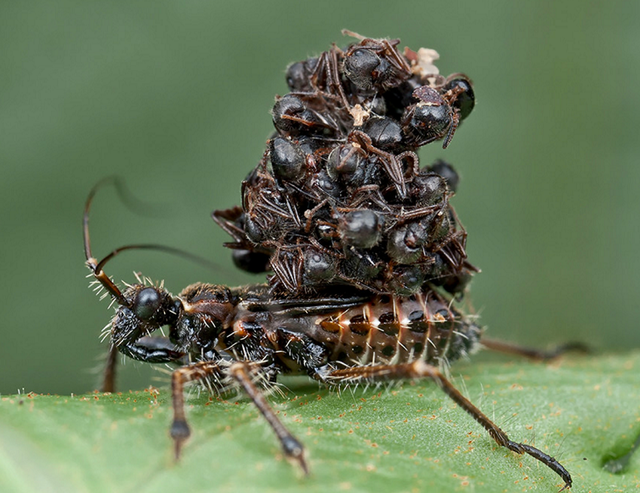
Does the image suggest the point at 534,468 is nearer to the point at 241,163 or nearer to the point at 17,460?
the point at 17,460

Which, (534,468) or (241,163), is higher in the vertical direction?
(241,163)

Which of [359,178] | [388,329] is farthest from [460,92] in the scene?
[388,329]

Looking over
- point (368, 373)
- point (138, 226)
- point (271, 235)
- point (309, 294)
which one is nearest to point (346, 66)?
point (271, 235)

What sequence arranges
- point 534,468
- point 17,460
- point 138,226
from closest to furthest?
point 17,460 < point 534,468 < point 138,226

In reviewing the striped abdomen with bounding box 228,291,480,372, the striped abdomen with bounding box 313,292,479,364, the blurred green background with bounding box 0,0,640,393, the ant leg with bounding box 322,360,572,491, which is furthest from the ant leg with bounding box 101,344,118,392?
the ant leg with bounding box 322,360,572,491

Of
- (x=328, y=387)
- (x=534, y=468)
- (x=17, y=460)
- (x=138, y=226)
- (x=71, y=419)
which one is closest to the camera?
(x=17, y=460)

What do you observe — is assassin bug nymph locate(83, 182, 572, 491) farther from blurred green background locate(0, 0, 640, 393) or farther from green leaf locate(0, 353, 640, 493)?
blurred green background locate(0, 0, 640, 393)

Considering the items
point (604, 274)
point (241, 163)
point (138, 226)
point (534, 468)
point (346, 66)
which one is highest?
point (346, 66)

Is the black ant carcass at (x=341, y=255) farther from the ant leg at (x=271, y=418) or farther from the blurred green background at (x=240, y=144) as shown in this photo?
the blurred green background at (x=240, y=144)
